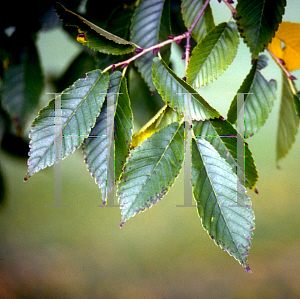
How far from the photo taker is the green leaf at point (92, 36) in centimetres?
18

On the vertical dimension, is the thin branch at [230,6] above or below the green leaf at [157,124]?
above

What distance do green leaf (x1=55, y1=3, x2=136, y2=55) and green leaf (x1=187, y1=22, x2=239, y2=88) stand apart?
55 millimetres

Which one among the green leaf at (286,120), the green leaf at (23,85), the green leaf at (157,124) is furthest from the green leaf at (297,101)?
the green leaf at (23,85)

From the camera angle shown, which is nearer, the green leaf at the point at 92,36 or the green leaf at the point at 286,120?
the green leaf at the point at 92,36

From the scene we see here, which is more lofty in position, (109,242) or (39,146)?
(39,146)

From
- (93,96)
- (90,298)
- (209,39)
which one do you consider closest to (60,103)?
(93,96)

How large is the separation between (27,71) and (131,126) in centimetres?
18

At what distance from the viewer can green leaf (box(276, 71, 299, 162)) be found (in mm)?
281

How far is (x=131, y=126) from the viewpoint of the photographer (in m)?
0.21

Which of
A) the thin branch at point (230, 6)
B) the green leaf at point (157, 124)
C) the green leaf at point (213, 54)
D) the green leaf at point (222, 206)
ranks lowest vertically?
the green leaf at point (222, 206)

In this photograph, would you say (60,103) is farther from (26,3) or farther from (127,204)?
(26,3)

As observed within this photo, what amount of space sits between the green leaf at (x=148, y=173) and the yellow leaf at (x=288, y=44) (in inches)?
6.4

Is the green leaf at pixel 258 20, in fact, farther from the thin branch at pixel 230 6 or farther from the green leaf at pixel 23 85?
the green leaf at pixel 23 85

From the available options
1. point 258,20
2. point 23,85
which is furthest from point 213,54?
point 23,85
